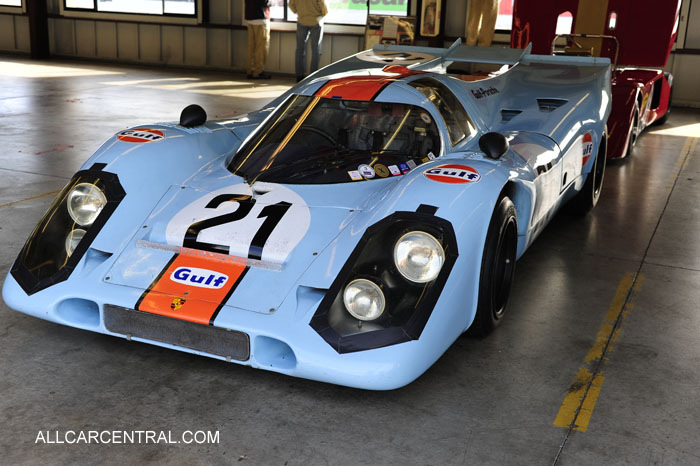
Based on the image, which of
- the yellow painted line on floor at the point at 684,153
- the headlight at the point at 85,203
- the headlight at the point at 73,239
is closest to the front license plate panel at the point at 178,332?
the headlight at the point at 73,239

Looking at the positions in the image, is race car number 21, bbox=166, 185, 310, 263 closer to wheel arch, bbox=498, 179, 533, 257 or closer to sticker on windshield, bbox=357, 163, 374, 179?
sticker on windshield, bbox=357, 163, 374, 179

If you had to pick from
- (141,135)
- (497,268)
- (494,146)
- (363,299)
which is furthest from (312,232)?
(141,135)

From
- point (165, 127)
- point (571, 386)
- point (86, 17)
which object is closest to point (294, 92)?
point (165, 127)

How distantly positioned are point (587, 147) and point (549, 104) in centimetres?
38

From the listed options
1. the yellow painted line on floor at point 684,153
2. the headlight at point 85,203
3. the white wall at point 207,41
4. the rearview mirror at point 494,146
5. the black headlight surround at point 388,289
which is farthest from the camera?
the white wall at point 207,41

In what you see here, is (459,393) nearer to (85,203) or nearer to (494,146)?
(494,146)

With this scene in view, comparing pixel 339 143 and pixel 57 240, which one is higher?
pixel 339 143

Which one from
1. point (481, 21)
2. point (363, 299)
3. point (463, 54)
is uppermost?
point (481, 21)

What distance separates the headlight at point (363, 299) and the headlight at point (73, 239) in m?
1.24

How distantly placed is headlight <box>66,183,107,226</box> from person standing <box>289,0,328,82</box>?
965 cm

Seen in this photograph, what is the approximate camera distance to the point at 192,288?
9.37 feet

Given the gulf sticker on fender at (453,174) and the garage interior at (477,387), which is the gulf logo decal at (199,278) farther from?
the gulf sticker on fender at (453,174)

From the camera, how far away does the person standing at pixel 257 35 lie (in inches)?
546

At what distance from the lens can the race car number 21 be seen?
2984mm
